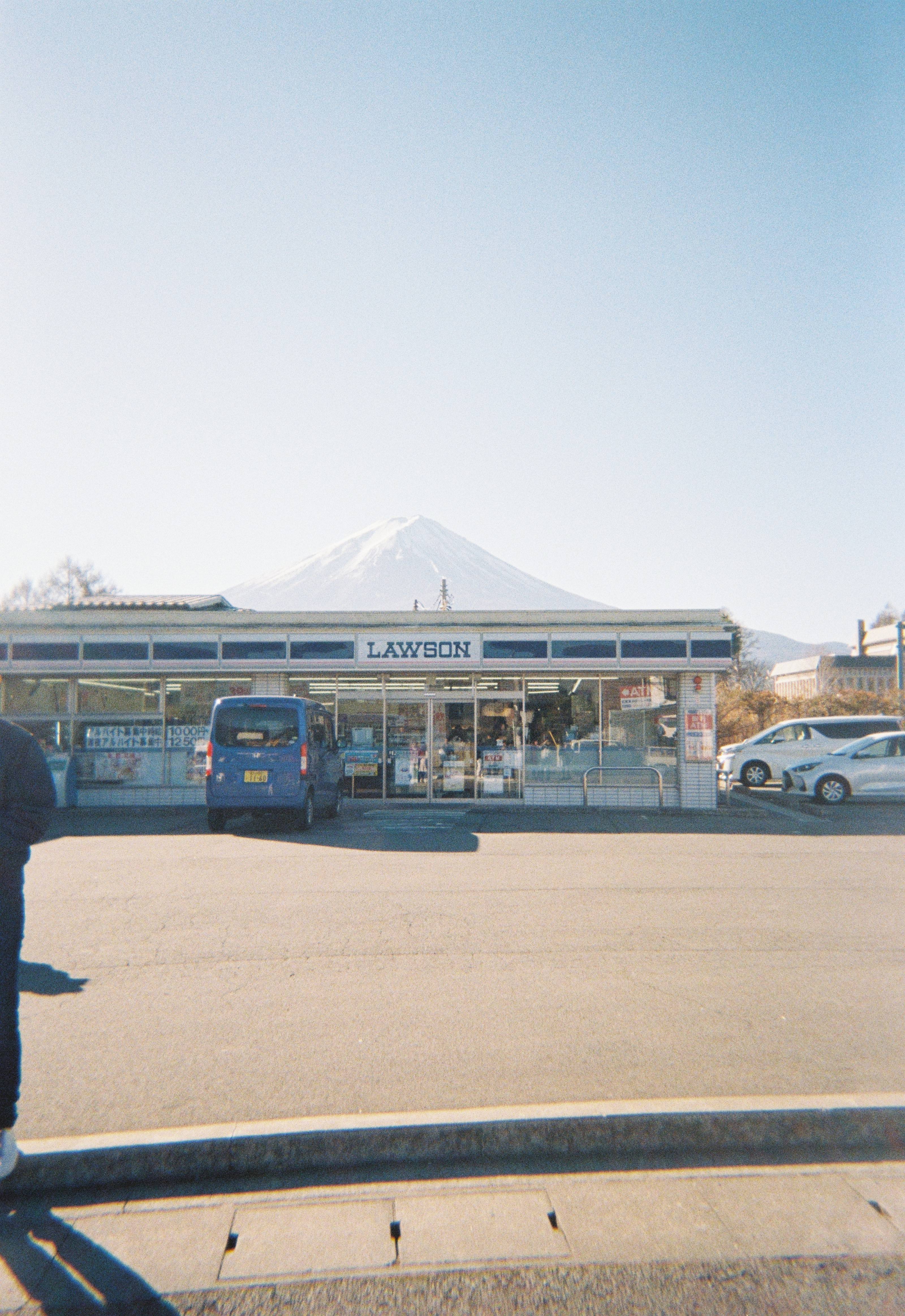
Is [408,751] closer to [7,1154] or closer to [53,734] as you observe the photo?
[53,734]

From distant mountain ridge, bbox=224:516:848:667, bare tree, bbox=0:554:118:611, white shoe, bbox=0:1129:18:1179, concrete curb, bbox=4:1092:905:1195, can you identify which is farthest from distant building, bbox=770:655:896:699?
white shoe, bbox=0:1129:18:1179

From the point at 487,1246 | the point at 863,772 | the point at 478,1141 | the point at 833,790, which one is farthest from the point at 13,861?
the point at 863,772

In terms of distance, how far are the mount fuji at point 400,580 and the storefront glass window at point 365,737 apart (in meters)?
90.5

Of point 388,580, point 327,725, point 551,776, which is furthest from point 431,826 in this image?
point 388,580

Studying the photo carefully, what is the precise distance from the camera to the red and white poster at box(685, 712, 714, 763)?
738 inches

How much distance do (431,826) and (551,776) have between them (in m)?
4.86

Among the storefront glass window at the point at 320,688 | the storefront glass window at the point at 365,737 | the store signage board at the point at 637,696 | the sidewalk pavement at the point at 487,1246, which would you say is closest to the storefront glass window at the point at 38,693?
the storefront glass window at the point at 320,688

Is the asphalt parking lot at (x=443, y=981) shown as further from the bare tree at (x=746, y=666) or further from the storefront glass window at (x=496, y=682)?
the bare tree at (x=746, y=666)

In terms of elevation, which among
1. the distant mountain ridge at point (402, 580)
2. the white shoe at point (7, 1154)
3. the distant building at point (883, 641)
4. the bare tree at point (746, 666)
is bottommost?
the white shoe at point (7, 1154)

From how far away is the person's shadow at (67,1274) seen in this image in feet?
8.93

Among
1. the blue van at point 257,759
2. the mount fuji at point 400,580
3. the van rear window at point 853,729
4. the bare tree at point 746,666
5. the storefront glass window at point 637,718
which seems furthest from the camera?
the mount fuji at point 400,580

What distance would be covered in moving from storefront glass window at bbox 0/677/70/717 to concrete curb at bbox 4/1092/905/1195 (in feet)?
56.3

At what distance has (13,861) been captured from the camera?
3.60 metres

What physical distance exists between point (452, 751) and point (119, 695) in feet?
22.8
